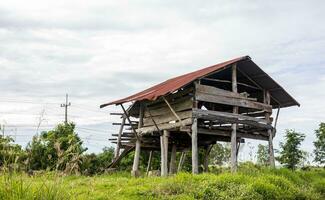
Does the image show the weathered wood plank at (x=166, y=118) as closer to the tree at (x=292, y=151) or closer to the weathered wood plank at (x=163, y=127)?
the weathered wood plank at (x=163, y=127)

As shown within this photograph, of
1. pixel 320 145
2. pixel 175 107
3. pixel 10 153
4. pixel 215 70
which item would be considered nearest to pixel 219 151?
pixel 320 145

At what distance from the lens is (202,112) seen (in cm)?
1562

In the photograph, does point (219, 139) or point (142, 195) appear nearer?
point (142, 195)

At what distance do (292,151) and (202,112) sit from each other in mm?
9644

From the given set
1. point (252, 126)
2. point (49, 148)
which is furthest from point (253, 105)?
point (49, 148)

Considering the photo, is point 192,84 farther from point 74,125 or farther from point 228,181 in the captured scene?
point 74,125

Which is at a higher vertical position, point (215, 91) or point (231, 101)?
point (215, 91)

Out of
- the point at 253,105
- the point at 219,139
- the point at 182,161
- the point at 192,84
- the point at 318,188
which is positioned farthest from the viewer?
the point at 182,161

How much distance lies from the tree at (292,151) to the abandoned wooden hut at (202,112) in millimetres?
4219

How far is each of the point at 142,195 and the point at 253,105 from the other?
839cm

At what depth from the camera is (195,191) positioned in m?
11.2

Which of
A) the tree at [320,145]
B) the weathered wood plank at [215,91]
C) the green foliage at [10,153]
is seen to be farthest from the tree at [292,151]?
the green foliage at [10,153]

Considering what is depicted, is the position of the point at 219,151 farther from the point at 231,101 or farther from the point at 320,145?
the point at 231,101

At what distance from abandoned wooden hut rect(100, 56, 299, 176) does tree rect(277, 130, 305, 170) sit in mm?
4219
